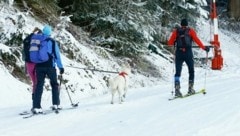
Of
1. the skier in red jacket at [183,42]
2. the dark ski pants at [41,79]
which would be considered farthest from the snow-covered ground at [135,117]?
the skier in red jacket at [183,42]

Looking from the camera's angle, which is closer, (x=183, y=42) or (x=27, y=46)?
(x=27, y=46)

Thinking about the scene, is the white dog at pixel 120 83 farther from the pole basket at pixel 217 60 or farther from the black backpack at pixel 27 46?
the pole basket at pixel 217 60

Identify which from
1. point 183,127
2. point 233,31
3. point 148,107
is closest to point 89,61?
point 148,107

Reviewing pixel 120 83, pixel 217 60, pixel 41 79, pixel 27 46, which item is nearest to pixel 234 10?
pixel 217 60

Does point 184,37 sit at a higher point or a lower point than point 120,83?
→ higher

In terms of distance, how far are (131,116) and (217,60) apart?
1295 cm

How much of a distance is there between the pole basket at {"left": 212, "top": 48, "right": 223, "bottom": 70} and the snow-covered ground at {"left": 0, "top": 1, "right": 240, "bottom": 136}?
23.8 ft

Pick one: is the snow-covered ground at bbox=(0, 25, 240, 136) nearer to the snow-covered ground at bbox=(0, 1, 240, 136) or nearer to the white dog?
the snow-covered ground at bbox=(0, 1, 240, 136)

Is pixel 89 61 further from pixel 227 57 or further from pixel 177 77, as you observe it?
pixel 227 57

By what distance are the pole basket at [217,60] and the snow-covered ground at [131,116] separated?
23.8 ft

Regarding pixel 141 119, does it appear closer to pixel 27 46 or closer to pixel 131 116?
pixel 131 116

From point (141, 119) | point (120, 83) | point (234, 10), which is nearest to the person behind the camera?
point (141, 119)

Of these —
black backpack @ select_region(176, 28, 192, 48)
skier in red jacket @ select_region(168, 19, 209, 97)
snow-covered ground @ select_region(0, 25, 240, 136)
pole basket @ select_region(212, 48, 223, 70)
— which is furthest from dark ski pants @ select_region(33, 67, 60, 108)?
pole basket @ select_region(212, 48, 223, 70)

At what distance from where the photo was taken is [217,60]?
2227 centimetres
